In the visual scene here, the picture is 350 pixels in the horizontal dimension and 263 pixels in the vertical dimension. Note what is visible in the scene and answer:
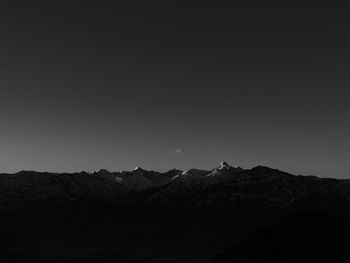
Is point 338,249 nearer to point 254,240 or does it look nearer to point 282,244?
point 282,244

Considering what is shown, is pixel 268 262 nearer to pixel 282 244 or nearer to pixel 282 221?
pixel 282 244

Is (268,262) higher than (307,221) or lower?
lower

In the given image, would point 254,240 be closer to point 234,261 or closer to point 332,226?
point 234,261

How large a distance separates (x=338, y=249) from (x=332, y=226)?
9.05 m

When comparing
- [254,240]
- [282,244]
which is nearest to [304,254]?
[282,244]

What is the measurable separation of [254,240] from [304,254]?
20.0 metres

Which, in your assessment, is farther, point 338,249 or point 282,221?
point 282,221

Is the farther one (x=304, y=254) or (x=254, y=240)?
(x=254, y=240)

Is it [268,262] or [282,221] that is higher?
[282,221]

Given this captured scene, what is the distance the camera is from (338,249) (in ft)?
557

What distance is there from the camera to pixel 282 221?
624ft

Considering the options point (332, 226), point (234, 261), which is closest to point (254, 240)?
point (234, 261)

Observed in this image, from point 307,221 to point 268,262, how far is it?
2042 cm

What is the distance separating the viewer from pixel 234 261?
188 meters
